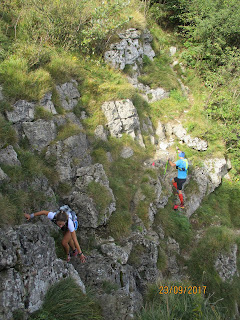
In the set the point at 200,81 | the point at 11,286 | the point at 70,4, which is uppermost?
the point at 70,4

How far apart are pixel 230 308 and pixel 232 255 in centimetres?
179

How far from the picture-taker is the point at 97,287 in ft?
17.5

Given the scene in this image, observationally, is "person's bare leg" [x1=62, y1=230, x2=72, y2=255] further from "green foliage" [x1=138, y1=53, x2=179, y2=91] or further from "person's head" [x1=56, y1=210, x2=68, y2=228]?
"green foliage" [x1=138, y1=53, x2=179, y2=91]

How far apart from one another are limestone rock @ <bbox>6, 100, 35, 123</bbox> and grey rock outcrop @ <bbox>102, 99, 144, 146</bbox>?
151 inches

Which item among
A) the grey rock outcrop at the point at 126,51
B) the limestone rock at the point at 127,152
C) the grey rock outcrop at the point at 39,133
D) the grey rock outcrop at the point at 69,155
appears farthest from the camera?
the grey rock outcrop at the point at 126,51

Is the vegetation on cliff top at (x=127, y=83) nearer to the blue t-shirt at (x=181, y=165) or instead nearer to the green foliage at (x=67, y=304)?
the blue t-shirt at (x=181, y=165)

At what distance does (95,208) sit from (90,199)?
0.32 metres

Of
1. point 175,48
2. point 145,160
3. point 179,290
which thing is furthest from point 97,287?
point 175,48

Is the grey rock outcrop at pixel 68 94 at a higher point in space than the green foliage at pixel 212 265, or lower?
higher

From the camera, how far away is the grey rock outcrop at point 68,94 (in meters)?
9.96

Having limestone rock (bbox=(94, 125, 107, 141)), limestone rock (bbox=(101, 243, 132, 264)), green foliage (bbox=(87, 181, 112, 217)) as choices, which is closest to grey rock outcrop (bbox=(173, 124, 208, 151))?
limestone rock (bbox=(94, 125, 107, 141))

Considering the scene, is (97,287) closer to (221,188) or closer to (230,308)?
(230,308)

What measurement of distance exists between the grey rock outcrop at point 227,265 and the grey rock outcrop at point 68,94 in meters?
8.56

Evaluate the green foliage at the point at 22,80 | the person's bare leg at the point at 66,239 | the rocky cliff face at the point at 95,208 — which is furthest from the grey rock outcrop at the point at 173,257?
the green foliage at the point at 22,80
